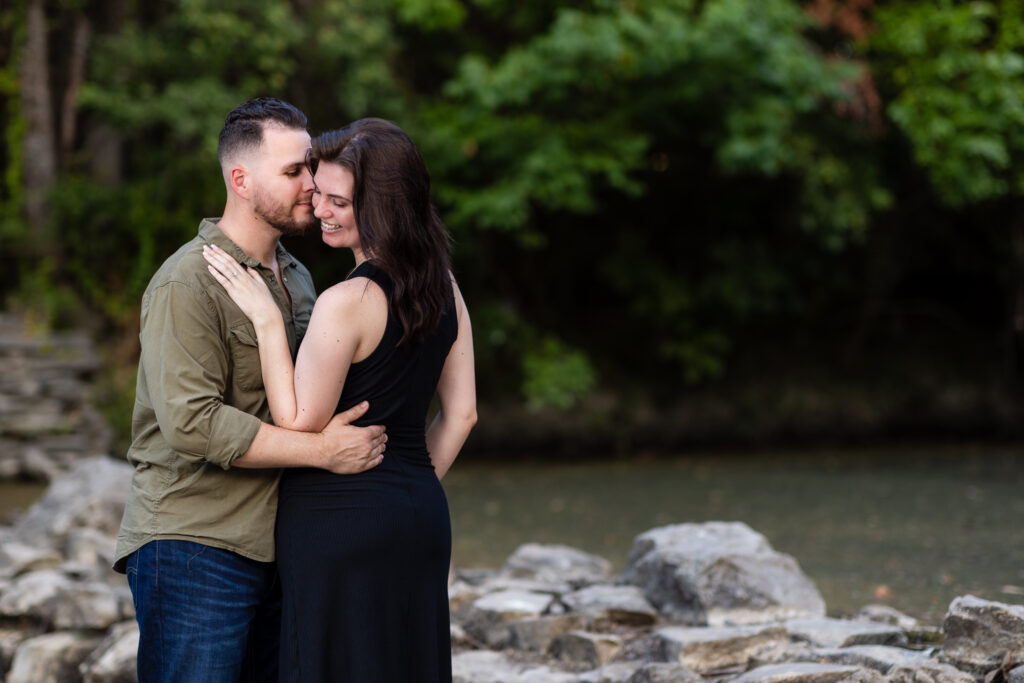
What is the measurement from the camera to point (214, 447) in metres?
2.78

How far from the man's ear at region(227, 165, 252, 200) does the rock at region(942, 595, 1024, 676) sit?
3039 mm

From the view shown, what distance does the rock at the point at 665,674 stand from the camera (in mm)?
4145

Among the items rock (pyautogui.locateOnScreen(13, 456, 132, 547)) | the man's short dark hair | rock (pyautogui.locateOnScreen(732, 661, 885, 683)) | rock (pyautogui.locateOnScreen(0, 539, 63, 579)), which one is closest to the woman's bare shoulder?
the man's short dark hair

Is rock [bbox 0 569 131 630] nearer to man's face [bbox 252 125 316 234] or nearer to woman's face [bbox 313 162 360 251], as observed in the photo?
man's face [bbox 252 125 316 234]

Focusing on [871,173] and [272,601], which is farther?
[871,173]

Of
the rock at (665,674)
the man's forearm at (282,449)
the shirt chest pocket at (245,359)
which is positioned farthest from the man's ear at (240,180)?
the rock at (665,674)

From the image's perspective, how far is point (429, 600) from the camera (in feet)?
9.64

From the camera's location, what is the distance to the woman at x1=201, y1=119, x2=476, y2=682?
9.19ft

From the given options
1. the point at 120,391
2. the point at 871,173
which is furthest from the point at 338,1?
the point at 871,173

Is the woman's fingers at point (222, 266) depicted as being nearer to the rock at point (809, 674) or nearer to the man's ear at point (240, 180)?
the man's ear at point (240, 180)

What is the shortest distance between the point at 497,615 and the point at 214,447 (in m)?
2.85

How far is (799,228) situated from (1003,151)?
355 centimetres

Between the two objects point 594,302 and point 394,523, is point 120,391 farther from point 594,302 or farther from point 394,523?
point 394,523

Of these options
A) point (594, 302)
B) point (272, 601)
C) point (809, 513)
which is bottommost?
point (809, 513)
